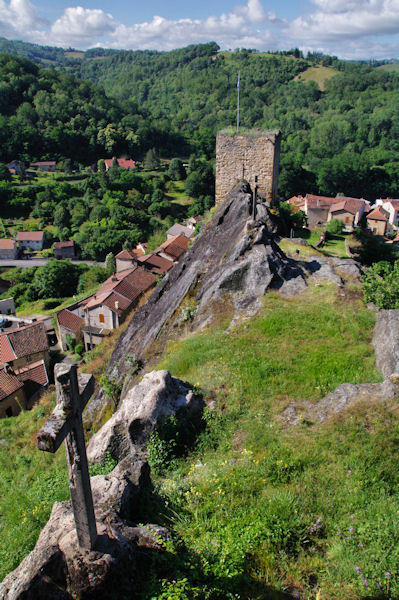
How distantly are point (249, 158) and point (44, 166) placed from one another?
94303mm

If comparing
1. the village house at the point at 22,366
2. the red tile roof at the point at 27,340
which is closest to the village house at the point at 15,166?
the red tile roof at the point at 27,340

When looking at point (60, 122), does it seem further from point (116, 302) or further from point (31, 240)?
point (116, 302)

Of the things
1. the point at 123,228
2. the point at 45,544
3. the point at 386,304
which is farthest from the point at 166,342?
the point at 123,228

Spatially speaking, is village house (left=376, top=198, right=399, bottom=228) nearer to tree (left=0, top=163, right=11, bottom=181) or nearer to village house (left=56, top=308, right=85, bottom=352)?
village house (left=56, top=308, right=85, bottom=352)

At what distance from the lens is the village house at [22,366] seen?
84.5 ft

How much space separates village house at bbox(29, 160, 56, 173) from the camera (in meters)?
100

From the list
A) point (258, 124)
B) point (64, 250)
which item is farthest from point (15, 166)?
point (258, 124)

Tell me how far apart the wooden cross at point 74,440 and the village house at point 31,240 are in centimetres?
7485

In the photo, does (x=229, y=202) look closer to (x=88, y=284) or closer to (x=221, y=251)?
(x=221, y=251)

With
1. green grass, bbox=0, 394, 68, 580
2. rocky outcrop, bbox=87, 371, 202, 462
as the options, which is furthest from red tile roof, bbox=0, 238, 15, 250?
rocky outcrop, bbox=87, 371, 202, 462

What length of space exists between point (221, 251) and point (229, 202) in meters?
3.74

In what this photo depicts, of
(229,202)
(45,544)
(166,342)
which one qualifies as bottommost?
(166,342)

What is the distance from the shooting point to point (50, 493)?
5680 millimetres

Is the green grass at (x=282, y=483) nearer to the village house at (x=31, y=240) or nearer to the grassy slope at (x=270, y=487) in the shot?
the grassy slope at (x=270, y=487)
